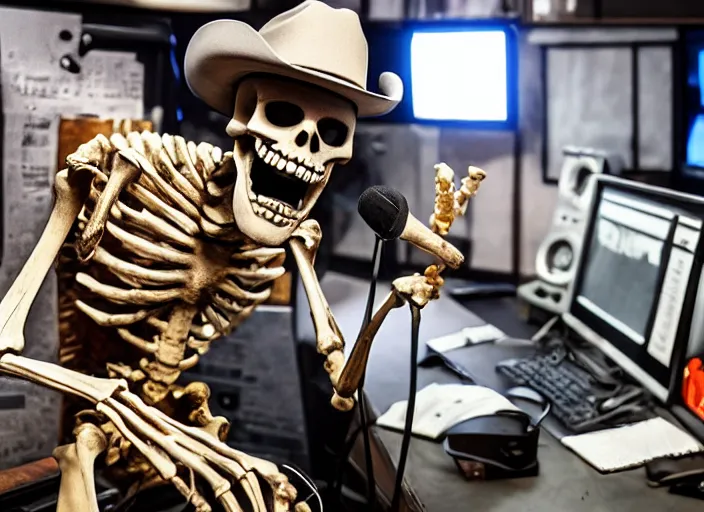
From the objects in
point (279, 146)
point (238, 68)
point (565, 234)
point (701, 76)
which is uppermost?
point (701, 76)

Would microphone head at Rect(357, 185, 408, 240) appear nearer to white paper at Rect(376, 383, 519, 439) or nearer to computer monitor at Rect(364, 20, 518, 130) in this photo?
white paper at Rect(376, 383, 519, 439)

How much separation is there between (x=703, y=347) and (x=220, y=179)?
3.06 ft

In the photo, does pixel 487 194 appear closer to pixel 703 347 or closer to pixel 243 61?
pixel 703 347

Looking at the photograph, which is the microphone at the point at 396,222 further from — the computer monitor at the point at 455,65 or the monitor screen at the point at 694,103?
the monitor screen at the point at 694,103

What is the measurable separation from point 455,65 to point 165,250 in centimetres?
121

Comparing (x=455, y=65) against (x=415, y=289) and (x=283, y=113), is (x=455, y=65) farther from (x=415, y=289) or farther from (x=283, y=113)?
(x=415, y=289)

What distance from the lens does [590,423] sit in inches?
58.9

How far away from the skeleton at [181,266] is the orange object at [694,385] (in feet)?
2.14

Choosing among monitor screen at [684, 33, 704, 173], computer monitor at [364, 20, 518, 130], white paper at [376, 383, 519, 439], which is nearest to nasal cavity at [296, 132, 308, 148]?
white paper at [376, 383, 519, 439]

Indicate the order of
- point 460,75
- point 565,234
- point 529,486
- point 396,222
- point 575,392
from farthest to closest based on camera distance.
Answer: point 460,75 < point 565,234 < point 575,392 < point 529,486 < point 396,222

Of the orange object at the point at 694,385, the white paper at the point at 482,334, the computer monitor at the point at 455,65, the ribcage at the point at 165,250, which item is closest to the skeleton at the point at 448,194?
the ribcage at the point at 165,250

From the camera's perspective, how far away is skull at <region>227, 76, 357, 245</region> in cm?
112

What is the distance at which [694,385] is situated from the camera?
1.47 metres

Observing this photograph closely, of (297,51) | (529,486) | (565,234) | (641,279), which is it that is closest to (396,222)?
(297,51)
